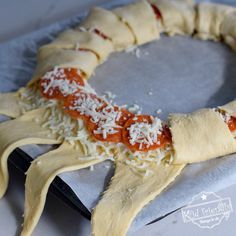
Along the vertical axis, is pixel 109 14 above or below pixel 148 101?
above

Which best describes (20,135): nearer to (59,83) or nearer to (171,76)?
(59,83)

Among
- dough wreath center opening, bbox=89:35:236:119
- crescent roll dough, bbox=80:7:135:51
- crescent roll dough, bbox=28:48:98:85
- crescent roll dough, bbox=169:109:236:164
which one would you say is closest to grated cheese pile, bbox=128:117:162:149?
crescent roll dough, bbox=169:109:236:164

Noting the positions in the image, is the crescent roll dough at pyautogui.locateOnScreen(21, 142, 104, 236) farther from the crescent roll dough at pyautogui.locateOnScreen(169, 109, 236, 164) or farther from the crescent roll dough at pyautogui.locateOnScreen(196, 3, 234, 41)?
the crescent roll dough at pyautogui.locateOnScreen(196, 3, 234, 41)

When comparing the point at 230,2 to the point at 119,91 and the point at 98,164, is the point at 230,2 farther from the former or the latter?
the point at 98,164

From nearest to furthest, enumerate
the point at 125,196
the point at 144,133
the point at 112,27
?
the point at 125,196 → the point at 144,133 → the point at 112,27

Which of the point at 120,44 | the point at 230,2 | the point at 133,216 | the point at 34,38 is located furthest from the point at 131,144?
the point at 230,2

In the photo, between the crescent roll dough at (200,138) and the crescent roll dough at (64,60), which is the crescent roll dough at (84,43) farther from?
the crescent roll dough at (200,138)

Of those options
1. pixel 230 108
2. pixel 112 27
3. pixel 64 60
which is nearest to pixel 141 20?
pixel 112 27

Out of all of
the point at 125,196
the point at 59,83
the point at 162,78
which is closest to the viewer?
A: the point at 125,196
